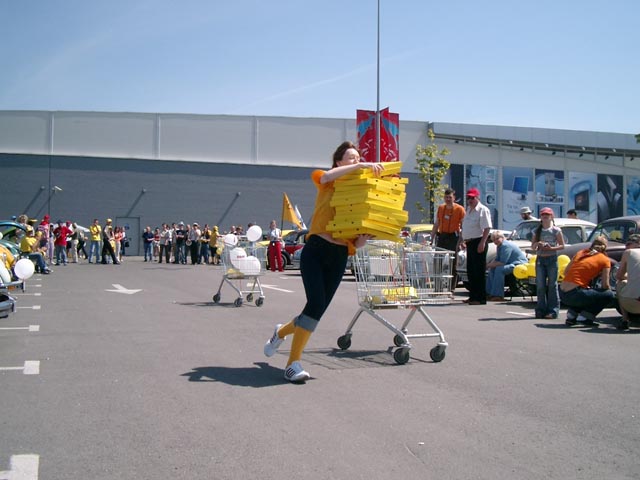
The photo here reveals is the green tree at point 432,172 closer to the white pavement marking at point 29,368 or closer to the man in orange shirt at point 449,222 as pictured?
the man in orange shirt at point 449,222

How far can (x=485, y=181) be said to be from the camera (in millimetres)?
47562

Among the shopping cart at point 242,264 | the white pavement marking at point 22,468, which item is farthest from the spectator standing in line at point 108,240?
the white pavement marking at point 22,468

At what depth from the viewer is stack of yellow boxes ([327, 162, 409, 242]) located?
19.3ft

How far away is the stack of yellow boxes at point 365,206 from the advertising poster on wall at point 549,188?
44.8 metres

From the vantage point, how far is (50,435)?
447 cm

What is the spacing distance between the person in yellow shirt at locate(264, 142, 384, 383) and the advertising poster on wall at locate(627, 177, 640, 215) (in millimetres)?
Answer: 49088

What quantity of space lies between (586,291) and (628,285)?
0.64m

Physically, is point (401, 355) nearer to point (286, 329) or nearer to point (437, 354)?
point (437, 354)

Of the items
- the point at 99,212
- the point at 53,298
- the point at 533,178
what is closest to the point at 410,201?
the point at 533,178

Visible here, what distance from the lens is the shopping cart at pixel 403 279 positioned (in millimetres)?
7121

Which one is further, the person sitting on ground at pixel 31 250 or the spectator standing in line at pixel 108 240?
the spectator standing in line at pixel 108 240

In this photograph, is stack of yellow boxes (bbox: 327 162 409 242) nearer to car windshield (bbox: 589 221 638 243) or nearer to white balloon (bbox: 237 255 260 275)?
white balloon (bbox: 237 255 260 275)

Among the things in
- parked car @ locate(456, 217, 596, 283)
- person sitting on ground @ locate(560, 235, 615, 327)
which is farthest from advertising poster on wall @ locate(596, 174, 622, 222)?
person sitting on ground @ locate(560, 235, 615, 327)

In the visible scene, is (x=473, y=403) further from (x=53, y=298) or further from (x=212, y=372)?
(x=53, y=298)
